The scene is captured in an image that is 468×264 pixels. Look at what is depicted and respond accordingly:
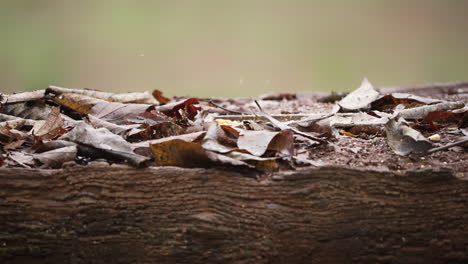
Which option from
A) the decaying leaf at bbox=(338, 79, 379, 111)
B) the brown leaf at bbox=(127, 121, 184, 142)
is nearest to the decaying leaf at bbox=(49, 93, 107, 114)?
the brown leaf at bbox=(127, 121, 184, 142)

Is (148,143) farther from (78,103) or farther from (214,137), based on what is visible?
(78,103)

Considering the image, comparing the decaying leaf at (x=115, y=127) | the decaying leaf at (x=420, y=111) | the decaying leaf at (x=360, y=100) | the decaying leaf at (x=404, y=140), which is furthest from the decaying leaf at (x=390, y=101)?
the decaying leaf at (x=115, y=127)

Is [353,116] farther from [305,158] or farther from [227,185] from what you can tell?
[227,185]

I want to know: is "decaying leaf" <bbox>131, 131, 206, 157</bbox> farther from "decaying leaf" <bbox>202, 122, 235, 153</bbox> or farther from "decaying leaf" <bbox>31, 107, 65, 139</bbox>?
"decaying leaf" <bbox>31, 107, 65, 139</bbox>

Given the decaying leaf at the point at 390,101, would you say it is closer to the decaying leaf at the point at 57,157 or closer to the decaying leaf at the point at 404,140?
the decaying leaf at the point at 404,140

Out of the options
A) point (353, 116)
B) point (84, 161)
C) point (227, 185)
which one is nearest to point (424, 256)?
point (227, 185)

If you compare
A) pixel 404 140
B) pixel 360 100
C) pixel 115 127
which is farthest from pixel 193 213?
pixel 360 100

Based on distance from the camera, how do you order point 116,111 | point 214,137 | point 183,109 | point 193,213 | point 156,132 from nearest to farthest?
point 193,213 < point 214,137 < point 156,132 < point 116,111 < point 183,109
